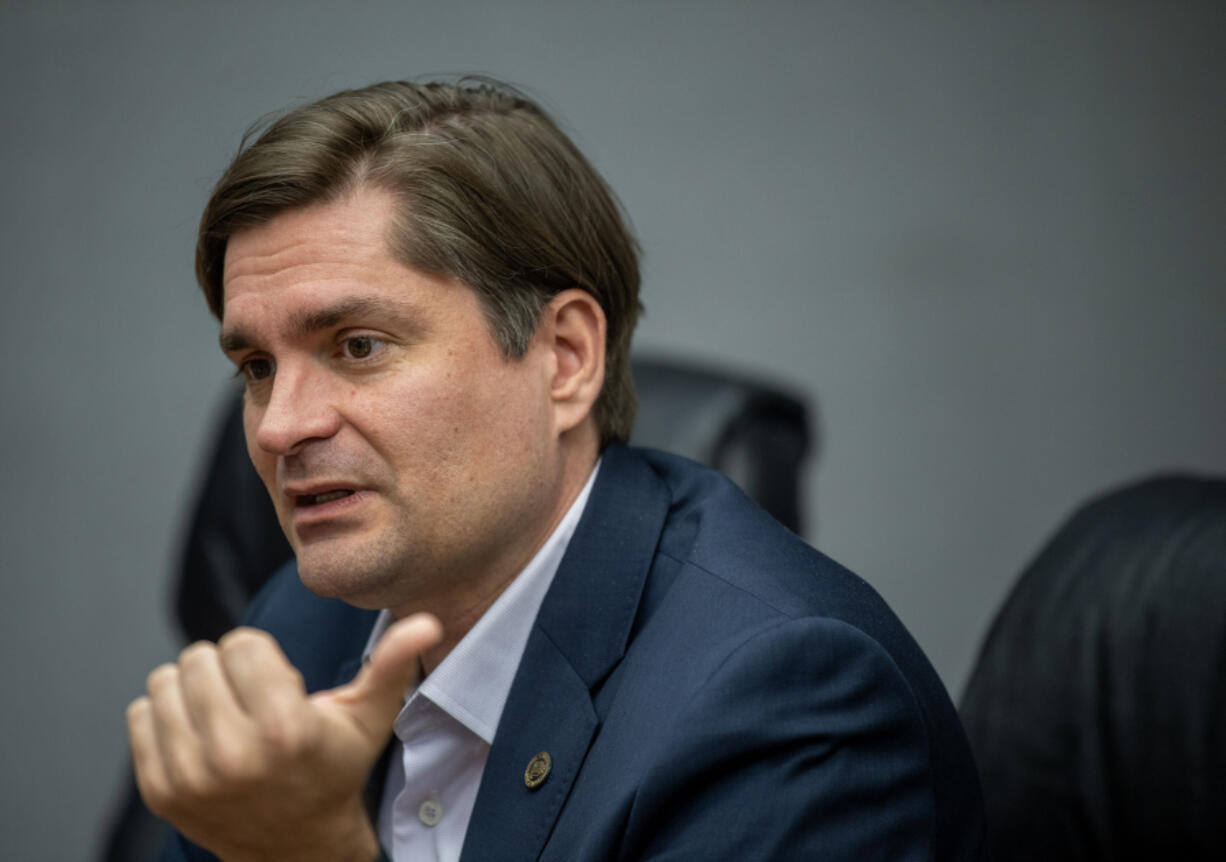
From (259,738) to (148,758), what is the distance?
12 centimetres

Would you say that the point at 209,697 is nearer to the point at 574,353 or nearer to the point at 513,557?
the point at 513,557

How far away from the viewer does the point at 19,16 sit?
3.18 meters

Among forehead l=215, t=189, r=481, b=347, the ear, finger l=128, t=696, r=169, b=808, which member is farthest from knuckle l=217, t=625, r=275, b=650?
the ear

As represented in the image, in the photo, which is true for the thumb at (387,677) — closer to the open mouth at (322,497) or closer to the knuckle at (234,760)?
the knuckle at (234,760)

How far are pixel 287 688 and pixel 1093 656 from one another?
0.88m

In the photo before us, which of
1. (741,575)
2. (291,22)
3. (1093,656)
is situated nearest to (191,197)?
(291,22)

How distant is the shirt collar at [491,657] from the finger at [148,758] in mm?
451

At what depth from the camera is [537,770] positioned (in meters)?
1.31

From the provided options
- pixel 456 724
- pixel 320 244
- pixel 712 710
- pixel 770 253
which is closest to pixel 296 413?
pixel 320 244

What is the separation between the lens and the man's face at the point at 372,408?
1343mm

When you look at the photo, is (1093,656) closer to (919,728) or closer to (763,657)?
(919,728)

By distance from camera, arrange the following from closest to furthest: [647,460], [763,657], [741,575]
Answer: [763,657], [741,575], [647,460]

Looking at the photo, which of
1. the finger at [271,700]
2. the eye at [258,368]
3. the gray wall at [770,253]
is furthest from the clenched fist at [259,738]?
the gray wall at [770,253]

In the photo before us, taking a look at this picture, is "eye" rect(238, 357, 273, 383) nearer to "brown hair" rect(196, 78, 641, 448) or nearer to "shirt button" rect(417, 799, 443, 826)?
"brown hair" rect(196, 78, 641, 448)
